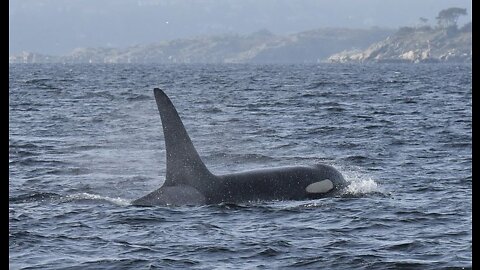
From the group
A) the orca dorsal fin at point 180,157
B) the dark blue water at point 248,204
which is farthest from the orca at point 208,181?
the dark blue water at point 248,204

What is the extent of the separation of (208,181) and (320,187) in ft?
6.64

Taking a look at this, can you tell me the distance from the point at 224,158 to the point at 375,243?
1156 centimetres

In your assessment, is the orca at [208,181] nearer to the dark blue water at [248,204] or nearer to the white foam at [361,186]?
the dark blue water at [248,204]

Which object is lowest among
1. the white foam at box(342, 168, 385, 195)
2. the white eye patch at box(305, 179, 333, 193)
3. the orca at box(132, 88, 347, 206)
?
the white foam at box(342, 168, 385, 195)

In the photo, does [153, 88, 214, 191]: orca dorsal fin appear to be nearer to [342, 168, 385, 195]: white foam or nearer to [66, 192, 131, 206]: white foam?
[66, 192, 131, 206]: white foam

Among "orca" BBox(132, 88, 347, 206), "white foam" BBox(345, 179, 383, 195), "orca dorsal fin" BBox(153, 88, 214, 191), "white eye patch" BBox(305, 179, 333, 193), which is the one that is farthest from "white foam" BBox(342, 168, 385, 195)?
"orca dorsal fin" BBox(153, 88, 214, 191)

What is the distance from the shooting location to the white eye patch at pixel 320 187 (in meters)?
17.2

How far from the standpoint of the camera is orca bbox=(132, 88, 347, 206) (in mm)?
16328

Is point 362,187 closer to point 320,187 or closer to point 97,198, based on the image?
point 320,187

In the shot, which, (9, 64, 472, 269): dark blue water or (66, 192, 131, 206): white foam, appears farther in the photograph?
(66, 192, 131, 206): white foam

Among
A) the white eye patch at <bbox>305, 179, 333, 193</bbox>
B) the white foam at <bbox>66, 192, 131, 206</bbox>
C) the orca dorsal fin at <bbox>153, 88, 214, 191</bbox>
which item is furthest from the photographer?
the white foam at <bbox>66, 192, 131, 206</bbox>
